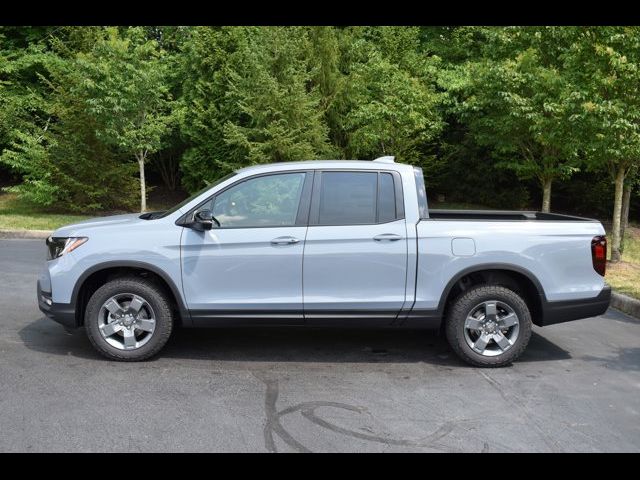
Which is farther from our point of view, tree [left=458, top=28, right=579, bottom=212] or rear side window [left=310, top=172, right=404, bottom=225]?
tree [left=458, top=28, right=579, bottom=212]

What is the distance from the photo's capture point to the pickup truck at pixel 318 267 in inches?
211

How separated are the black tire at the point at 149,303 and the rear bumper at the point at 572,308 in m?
3.38

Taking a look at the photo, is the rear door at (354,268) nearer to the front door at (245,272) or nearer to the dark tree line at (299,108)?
the front door at (245,272)

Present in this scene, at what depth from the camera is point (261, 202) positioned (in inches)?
217

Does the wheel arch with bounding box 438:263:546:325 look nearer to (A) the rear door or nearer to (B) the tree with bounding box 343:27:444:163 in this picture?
(A) the rear door

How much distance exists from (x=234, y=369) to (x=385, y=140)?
14.6m

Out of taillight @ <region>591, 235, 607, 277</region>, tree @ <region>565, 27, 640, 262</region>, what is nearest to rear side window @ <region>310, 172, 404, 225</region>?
taillight @ <region>591, 235, 607, 277</region>

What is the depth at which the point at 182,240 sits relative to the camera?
5391 mm

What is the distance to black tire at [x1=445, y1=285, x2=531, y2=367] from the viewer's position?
5445 mm

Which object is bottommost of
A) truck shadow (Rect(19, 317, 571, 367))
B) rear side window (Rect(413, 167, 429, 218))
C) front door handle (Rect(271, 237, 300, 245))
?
truck shadow (Rect(19, 317, 571, 367))

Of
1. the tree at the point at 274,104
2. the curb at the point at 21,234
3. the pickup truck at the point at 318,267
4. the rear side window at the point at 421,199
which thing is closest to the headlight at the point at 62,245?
the pickup truck at the point at 318,267

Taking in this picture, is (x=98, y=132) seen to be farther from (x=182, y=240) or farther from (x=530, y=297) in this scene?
(x=530, y=297)

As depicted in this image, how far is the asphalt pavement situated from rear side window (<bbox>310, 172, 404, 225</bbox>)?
51.4 inches
